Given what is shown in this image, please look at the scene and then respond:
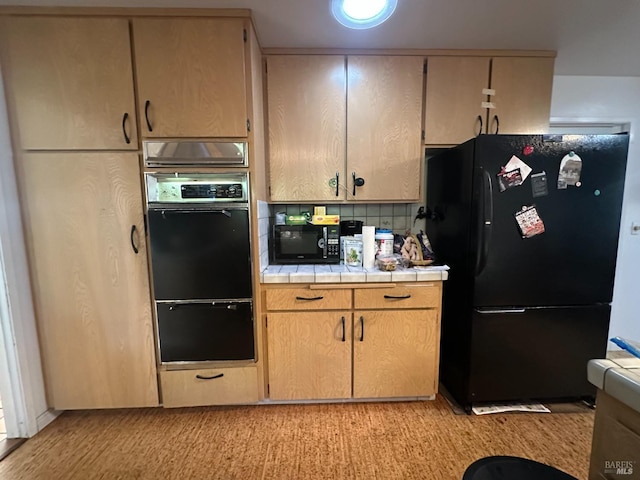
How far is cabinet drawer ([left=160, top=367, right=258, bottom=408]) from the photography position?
5.49 ft

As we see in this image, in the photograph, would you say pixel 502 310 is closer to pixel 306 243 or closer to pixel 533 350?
pixel 533 350

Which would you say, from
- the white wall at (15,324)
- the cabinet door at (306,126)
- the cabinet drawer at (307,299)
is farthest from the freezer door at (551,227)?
the white wall at (15,324)

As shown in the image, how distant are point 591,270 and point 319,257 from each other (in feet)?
5.27

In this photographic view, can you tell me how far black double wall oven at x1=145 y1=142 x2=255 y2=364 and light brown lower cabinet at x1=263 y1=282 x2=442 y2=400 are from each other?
0.76ft

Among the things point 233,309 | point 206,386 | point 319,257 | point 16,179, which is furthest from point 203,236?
point 16,179

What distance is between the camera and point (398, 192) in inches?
75.9

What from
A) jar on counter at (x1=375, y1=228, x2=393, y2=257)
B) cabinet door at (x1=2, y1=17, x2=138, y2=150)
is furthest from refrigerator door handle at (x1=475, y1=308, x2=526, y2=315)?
cabinet door at (x1=2, y1=17, x2=138, y2=150)

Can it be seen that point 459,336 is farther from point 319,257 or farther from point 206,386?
point 206,386

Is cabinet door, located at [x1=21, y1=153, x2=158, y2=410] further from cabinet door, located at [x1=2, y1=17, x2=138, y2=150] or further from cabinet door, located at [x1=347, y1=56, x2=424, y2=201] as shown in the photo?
cabinet door, located at [x1=347, y1=56, x2=424, y2=201]

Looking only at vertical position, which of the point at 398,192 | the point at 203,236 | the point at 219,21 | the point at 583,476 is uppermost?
the point at 219,21

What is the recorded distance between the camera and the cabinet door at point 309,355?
169 centimetres

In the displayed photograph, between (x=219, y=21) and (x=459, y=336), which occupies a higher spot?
(x=219, y=21)

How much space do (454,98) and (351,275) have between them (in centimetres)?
138

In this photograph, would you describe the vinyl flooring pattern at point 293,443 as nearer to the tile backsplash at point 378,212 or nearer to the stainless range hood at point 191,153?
the tile backsplash at point 378,212
